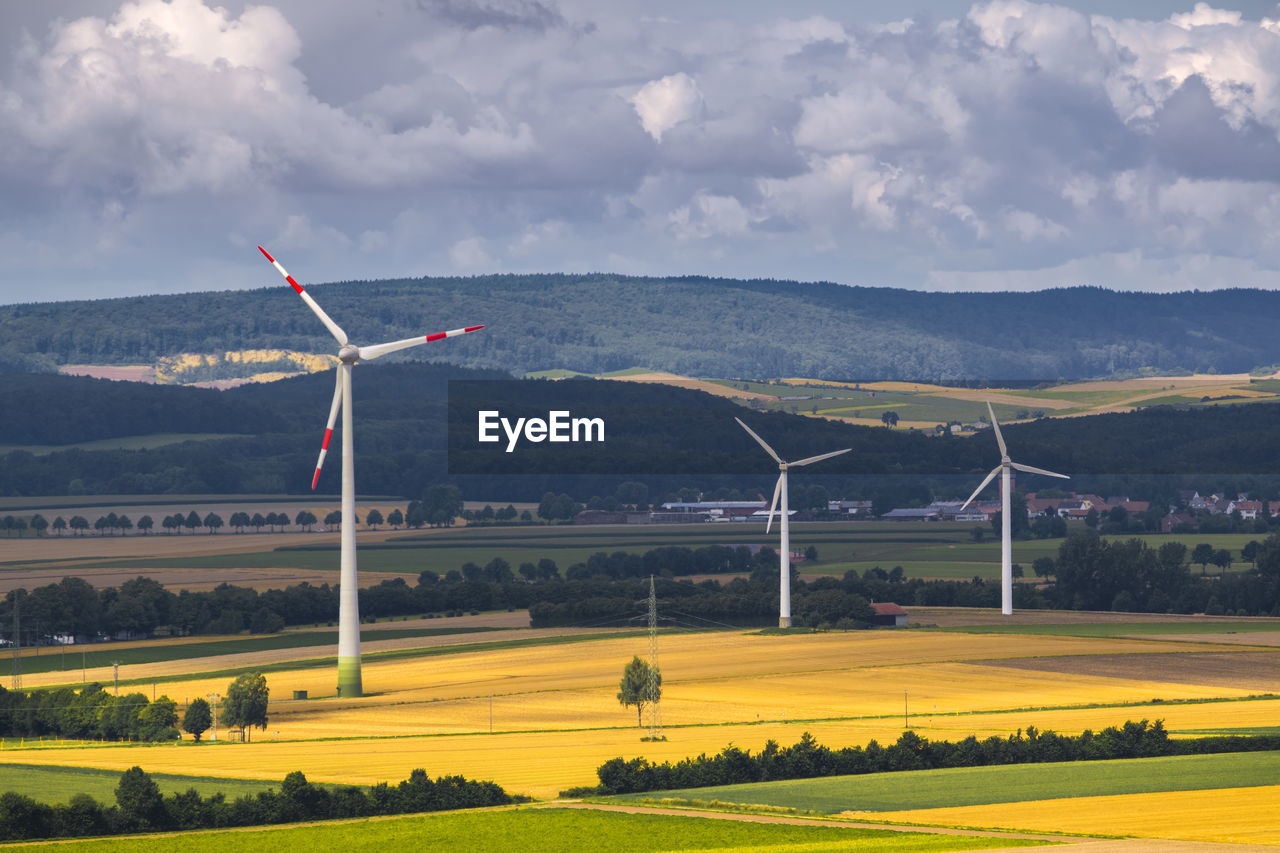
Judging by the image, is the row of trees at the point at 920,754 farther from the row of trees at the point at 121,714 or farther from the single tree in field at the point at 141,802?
the row of trees at the point at 121,714

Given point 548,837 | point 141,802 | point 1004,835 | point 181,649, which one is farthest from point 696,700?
point 181,649

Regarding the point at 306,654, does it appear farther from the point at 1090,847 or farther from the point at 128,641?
the point at 1090,847

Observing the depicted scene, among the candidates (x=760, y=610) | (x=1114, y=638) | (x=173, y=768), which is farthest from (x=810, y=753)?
(x=760, y=610)

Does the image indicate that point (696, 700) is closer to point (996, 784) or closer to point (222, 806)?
point (996, 784)

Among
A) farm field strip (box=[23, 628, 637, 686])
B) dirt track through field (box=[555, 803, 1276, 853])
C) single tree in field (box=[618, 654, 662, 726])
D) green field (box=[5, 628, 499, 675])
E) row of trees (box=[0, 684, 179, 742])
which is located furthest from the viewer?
green field (box=[5, 628, 499, 675])

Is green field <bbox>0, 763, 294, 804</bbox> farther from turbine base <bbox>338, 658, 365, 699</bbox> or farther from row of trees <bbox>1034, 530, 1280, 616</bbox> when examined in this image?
row of trees <bbox>1034, 530, 1280, 616</bbox>

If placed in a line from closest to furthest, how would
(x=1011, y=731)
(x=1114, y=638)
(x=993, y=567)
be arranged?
(x=1011, y=731) < (x=1114, y=638) < (x=993, y=567)

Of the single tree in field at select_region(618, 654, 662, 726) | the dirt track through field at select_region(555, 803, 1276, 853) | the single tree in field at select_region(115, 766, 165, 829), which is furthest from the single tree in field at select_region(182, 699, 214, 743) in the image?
the dirt track through field at select_region(555, 803, 1276, 853)
